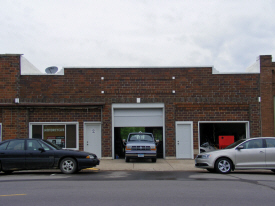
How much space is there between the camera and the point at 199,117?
1942cm

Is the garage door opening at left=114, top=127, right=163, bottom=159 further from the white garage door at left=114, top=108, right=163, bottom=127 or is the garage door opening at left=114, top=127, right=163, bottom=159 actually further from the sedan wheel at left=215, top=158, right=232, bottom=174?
the sedan wheel at left=215, top=158, right=232, bottom=174

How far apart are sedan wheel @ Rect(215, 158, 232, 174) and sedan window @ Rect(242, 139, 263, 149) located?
95 cm

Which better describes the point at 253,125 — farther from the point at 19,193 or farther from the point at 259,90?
the point at 19,193

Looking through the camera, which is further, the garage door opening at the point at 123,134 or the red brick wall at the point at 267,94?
the garage door opening at the point at 123,134

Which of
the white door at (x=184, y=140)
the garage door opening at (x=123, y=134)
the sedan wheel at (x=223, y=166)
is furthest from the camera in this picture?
the garage door opening at (x=123, y=134)

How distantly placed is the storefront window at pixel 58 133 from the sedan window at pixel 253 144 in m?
10.2

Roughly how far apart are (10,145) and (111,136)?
725cm

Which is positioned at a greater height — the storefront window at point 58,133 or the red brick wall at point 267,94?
the red brick wall at point 267,94

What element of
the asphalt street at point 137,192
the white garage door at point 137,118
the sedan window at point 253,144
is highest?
the white garage door at point 137,118

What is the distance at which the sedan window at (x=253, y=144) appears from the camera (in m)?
13.1

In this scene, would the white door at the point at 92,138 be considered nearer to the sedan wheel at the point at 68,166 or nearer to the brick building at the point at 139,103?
the brick building at the point at 139,103

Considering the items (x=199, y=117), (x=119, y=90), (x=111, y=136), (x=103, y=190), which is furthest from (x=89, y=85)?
(x=103, y=190)

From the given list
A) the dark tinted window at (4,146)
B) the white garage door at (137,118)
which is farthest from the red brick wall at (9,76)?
the dark tinted window at (4,146)

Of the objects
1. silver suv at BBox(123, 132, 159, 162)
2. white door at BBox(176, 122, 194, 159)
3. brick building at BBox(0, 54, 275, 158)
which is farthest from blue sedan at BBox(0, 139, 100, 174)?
white door at BBox(176, 122, 194, 159)
